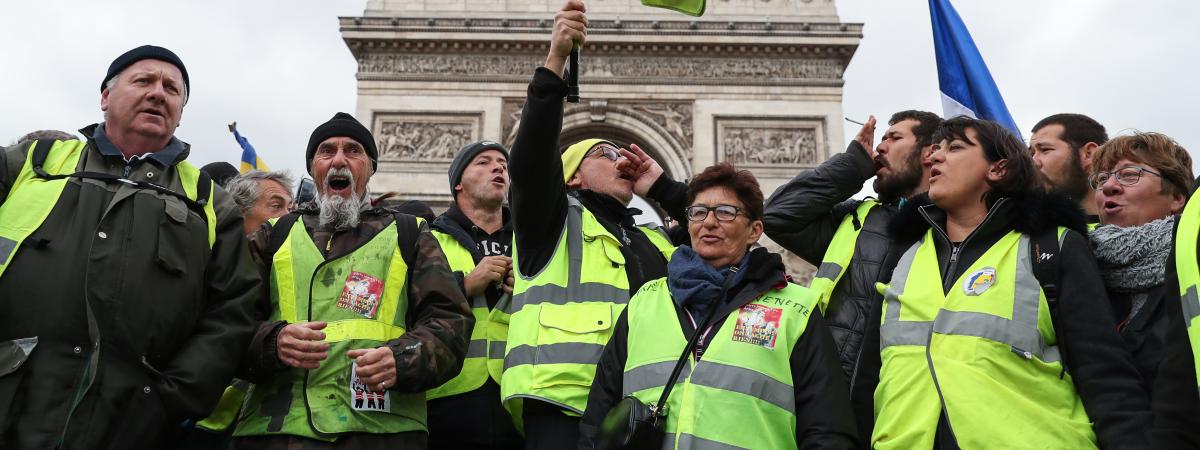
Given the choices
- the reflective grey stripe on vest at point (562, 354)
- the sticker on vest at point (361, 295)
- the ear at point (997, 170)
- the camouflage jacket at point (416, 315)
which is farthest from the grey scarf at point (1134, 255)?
the sticker on vest at point (361, 295)

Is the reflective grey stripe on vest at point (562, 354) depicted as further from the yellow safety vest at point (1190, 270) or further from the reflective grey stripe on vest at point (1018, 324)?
the yellow safety vest at point (1190, 270)

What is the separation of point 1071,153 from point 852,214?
1.04m

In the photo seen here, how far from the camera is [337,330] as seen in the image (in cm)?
283

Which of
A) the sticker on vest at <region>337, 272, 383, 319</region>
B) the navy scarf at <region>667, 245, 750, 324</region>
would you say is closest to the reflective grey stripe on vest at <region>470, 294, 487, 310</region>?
the sticker on vest at <region>337, 272, 383, 319</region>

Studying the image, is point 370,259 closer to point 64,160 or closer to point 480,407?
point 480,407

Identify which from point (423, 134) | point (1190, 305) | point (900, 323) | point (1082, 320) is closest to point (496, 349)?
point (900, 323)

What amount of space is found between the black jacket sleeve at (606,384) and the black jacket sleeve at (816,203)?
845 mm

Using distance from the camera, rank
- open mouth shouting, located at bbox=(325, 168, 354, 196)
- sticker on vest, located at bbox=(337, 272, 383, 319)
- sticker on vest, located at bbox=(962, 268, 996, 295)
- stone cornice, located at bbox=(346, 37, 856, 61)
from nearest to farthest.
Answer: sticker on vest, located at bbox=(962, 268, 996, 295)
sticker on vest, located at bbox=(337, 272, 383, 319)
open mouth shouting, located at bbox=(325, 168, 354, 196)
stone cornice, located at bbox=(346, 37, 856, 61)

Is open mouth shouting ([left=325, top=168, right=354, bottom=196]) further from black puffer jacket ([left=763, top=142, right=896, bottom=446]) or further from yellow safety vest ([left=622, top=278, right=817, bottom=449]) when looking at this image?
black puffer jacket ([left=763, top=142, right=896, bottom=446])

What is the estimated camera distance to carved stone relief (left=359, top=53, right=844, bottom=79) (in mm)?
18156

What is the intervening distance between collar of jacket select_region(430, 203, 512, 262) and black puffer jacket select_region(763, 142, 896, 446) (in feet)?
4.17

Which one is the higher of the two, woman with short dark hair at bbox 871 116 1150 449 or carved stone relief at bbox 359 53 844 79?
carved stone relief at bbox 359 53 844 79

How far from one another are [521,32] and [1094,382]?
16.6 meters

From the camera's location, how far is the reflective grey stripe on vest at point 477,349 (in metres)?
3.36
